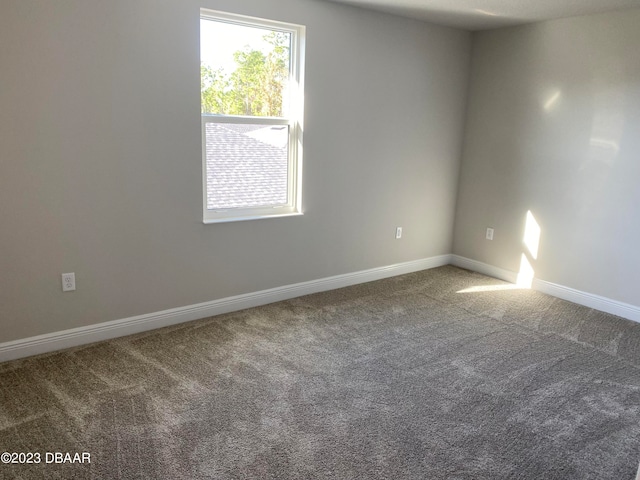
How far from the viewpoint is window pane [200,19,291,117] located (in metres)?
3.33

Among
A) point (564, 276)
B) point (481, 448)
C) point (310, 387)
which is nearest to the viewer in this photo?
point (481, 448)

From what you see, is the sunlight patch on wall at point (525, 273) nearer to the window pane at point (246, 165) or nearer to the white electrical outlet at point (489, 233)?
the white electrical outlet at point (489, 233)

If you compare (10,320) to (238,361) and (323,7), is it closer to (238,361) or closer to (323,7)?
(238,361)

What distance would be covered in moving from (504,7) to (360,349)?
106 inches

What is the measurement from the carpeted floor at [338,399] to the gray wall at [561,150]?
65 centimetres

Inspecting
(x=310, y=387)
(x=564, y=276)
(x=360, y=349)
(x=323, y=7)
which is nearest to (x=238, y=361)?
(x=310, y=387)

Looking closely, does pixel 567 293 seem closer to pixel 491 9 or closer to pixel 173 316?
pixel 491 9

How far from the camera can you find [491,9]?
3715mm

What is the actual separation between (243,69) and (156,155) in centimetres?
91

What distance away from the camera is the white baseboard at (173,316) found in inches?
114

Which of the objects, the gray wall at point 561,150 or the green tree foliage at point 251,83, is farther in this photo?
the gray wall at point 561,150

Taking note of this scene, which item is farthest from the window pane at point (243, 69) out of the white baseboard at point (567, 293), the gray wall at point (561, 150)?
the white baseboard at point (567, 293)

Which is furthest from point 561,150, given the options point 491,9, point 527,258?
point 491,9

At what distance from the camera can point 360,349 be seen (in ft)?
10.4
